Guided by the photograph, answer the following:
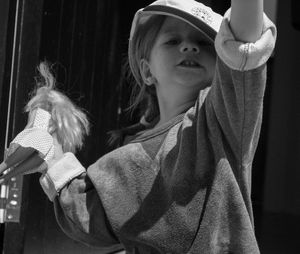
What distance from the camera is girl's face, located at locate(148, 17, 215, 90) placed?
1.98 metres

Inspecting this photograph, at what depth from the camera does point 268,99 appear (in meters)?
4.14

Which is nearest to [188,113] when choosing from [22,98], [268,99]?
[22,98]

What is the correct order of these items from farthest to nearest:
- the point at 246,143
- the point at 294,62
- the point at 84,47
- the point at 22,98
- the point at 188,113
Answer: the point at 294,62 → the point at 84,47 → the point at 22,98 → the point at 188,113 → the point at 246,143

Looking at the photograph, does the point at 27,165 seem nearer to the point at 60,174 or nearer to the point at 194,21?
the point at 60,174

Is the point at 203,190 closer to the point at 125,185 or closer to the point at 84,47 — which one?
the point at 125,185

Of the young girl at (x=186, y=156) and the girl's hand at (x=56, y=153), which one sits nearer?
the young girl at (x=186, y=156)

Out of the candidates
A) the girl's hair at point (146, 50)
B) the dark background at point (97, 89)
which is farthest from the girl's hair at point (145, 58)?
the dark background at point (97, 89)

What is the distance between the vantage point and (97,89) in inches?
156

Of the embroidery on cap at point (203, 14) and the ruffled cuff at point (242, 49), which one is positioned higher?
the embroidery on cap at point (203, 14)

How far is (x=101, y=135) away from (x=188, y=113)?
216 cm

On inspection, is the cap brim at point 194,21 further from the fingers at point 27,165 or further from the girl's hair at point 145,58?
the fingers at point 27,165

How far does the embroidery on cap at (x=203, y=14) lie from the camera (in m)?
1.97

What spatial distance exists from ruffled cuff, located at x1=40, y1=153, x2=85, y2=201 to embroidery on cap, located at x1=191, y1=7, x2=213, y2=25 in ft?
1.82

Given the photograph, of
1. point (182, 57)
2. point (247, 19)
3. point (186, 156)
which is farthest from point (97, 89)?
point (247, 19)
